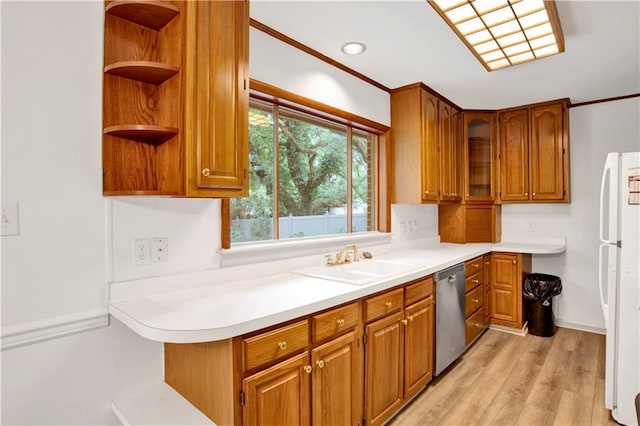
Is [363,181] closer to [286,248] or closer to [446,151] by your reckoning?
[446,151]

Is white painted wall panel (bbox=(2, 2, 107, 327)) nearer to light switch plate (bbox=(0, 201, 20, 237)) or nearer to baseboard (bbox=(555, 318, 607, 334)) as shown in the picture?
light switch plate (bbox=(0, 201, 20, 237))

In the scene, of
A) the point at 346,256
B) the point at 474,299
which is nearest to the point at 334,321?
the point at 346,256

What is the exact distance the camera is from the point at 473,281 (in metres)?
3.24

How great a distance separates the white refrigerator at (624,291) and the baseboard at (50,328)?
2791 mm

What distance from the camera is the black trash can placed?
3.51 meters

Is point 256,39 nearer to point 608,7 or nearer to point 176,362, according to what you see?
point 176,362

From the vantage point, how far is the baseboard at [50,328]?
1.26 meters

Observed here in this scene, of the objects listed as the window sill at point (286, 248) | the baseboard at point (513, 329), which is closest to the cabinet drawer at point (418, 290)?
the window sill at point (286, 248)


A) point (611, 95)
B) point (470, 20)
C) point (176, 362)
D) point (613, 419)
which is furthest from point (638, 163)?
point (176, 362)

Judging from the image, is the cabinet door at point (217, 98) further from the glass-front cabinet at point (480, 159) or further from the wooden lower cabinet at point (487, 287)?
the glass-front cabinet at point (480, 159)

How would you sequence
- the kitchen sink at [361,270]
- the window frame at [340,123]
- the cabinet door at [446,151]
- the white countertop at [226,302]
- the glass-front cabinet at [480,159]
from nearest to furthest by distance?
the white countertop at [226,302] < the window frame at [340,123] < the kitchen sink at [361,270] < the cabinet door at [446,151] < the glass-front cabinet at [480,159]

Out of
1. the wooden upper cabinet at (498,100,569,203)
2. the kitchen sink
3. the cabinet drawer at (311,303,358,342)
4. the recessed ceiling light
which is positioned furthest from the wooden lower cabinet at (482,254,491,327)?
the recessed ceiling light

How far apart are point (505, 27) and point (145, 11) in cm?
193

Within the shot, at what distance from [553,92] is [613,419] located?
2.69 meters
